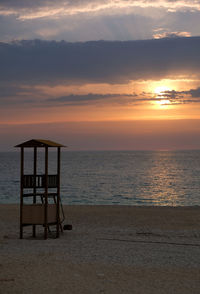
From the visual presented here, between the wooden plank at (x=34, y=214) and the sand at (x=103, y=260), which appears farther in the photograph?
the wooden plank at (x=34, y=214)

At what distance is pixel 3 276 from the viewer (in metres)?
9.37

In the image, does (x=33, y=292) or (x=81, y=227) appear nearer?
(x=33, y=292)

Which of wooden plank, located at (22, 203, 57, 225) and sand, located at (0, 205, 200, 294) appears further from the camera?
wooden plank, located at (22, 203, 57, 225)

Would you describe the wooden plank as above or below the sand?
above

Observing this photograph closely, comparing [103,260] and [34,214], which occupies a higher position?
[34,214]

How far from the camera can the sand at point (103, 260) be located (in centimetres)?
878

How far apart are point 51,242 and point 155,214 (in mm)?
11384

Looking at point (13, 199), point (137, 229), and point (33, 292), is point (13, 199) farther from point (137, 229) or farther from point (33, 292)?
point (33, 292)

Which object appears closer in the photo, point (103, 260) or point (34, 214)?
point (103, 260)

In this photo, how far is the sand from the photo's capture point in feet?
28.8

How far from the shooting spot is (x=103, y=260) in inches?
440

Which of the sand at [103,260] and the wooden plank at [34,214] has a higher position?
the wooden plank at [34,214]

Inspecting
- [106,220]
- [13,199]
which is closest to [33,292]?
[106,220]

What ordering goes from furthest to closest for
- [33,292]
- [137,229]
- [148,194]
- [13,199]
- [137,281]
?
[148,194] < [13,199] < [137,229] < [137,281] < [33,292]
